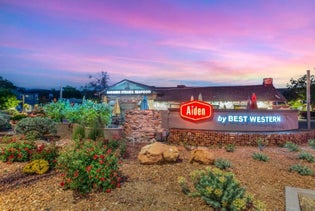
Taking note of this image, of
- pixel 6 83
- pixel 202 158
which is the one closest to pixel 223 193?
pixel 202 158

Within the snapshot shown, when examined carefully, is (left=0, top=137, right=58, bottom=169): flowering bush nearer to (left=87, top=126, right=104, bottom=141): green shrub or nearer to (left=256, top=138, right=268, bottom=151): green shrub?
(left=87, top=126, right=104, bottom=141): green shrub

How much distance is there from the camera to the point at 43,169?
5230 millimetres

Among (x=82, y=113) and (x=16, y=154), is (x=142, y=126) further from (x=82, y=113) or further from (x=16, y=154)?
(x=16, y=154)

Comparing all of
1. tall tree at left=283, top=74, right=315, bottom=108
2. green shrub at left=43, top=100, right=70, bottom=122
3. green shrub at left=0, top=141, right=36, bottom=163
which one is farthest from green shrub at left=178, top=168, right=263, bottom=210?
tall tree at left=283, top=74, right=315, bottom=108

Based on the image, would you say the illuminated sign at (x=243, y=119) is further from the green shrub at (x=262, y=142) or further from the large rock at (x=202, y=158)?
the large rock at (x=202, y=158)

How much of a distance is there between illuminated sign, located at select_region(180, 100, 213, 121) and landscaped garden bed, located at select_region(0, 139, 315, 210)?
Result: 418 centimetres

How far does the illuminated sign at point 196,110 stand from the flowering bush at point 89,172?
6.82 m

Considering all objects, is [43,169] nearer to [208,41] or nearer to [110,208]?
[110,208]

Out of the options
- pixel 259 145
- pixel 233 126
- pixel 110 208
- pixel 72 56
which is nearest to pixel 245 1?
pixel 233 126

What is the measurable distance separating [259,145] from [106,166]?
7.24 meters

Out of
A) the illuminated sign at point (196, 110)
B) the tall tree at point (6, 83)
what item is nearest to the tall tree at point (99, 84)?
the tall tree at point (6, 83)

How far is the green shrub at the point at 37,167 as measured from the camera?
5.16 meters

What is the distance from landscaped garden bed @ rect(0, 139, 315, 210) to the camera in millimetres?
3657

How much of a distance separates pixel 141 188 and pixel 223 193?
1.59 metres
